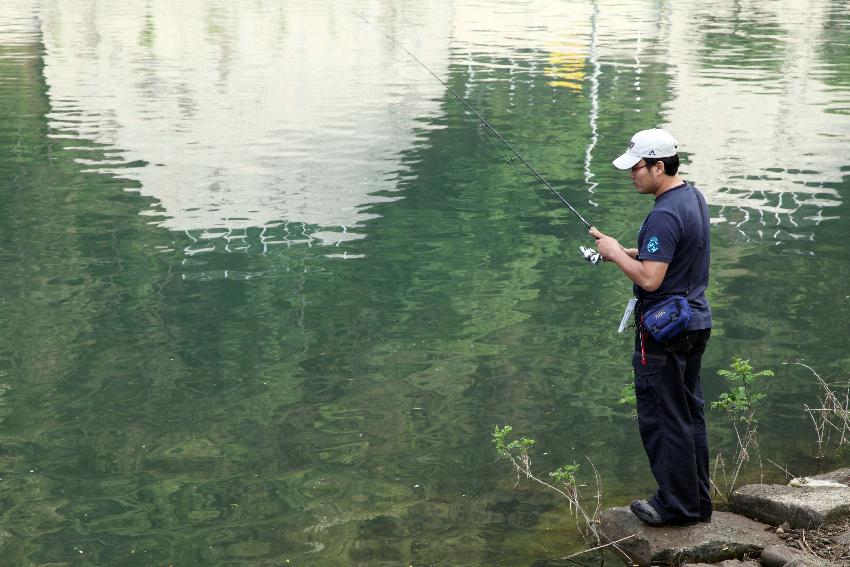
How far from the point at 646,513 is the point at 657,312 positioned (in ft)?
3.55

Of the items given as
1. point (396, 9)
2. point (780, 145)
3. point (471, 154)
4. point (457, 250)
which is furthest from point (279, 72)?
point (396, 9)

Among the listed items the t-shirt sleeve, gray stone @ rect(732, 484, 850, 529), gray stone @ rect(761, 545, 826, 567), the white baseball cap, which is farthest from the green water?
the white baseball cap

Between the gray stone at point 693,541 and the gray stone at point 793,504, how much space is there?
12 cm

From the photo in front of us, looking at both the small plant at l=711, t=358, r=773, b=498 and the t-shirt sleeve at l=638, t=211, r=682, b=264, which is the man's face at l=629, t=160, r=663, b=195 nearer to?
the t-shirt sleeve at l=638, t=211, r=682, b=264

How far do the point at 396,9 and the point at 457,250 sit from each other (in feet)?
122

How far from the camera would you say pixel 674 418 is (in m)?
5.51

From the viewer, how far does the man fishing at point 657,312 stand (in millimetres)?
5312

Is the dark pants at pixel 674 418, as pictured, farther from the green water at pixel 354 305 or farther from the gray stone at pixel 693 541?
the green water at pixel 354 305

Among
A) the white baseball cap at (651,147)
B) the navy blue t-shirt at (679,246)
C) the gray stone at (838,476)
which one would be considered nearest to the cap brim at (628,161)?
the white baseball cap at (651,147)

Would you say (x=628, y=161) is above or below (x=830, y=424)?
above

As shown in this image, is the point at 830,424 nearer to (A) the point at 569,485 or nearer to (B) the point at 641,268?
(A) the point at 569,485

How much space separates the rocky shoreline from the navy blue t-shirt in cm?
107

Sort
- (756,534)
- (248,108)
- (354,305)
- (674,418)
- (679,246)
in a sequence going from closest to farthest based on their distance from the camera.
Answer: (679,246), (674,418), (756,534), (354,305), (248,108)

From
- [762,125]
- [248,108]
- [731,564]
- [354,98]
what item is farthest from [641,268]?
[354,98]
